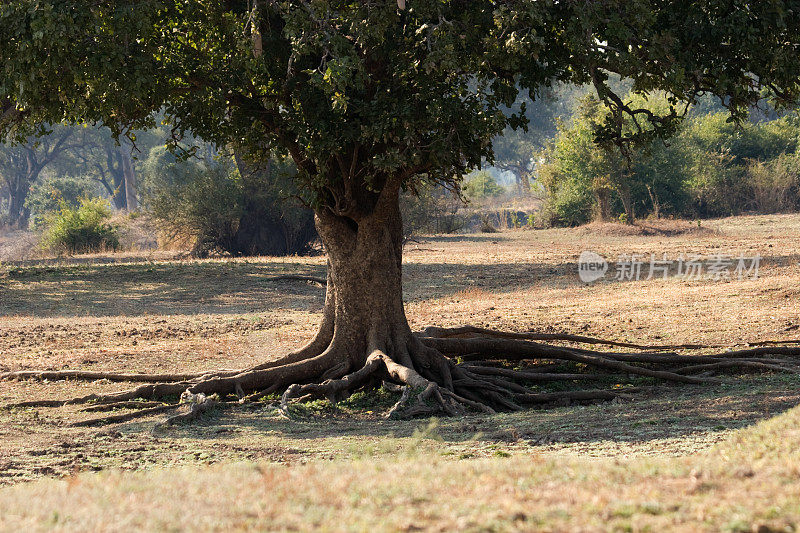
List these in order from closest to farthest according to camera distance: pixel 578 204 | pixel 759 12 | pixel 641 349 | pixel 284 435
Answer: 1. pixel 284 435
2. pixel 759 12
3. pixel 641 349
4. pixel 578 204

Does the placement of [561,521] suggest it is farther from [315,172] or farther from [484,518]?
[315,172]

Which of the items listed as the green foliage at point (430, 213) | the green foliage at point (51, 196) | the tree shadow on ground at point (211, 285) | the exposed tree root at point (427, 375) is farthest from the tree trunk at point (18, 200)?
the exposed tree root at point (427, 375)

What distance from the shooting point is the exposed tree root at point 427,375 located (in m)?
8.11

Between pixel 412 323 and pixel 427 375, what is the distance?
4500 mm

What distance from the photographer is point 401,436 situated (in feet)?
21.1

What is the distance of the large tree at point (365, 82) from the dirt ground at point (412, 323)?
946 mm

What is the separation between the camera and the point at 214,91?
7.89 meters

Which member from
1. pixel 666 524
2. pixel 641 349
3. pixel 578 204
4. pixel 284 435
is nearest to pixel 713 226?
pixel 578 204

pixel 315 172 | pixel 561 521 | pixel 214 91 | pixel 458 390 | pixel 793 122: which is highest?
pixel 793 122

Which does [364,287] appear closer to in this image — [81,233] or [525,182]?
[81,233]

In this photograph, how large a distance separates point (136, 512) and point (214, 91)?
5.30 meters

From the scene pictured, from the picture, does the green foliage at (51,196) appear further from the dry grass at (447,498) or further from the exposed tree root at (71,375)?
the dry grass at (447,498)

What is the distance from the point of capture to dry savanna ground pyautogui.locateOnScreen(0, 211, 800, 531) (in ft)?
11.0

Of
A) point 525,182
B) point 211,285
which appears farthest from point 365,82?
point 525,182
